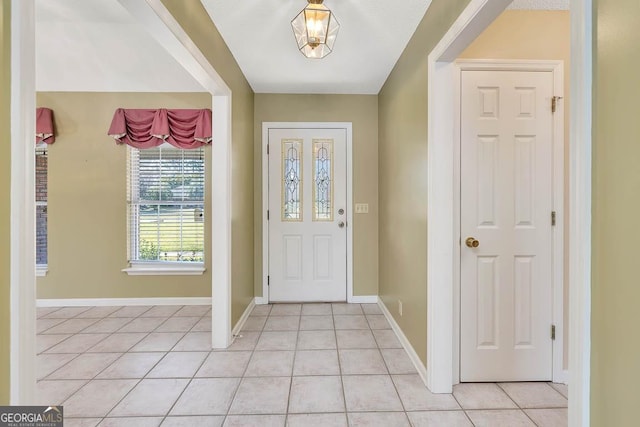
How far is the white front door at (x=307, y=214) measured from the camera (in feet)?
11.9

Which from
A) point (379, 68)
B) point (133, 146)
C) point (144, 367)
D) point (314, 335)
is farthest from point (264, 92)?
point (144, 367)

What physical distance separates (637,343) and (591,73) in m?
0.68

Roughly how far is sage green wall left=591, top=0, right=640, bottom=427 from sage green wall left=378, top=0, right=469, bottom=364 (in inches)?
38.2

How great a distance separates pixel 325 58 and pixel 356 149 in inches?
46.4

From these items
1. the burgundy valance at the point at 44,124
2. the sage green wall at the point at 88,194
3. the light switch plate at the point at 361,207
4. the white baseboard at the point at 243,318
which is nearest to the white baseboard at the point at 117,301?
the sage green wall at the point at 88,194

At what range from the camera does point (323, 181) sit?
3660 millimetres

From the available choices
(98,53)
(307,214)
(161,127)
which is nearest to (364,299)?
(307,214)

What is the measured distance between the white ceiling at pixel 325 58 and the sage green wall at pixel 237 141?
4.3 inches

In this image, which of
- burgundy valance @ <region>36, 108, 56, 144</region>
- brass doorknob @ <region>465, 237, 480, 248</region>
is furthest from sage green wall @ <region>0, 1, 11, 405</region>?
burgundy valance @ <region>36, 108, 56, 144</region>

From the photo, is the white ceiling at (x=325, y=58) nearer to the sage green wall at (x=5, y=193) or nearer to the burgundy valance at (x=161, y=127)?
the burgundy valance at (x=161, y=127)

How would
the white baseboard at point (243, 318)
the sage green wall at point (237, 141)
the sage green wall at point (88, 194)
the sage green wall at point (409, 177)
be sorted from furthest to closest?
the sage green wall at point (88, 194) → the white baseboard at point (243, 318) → the sage green wall at point (409, 177) → the sage green wall at point (237, 141)

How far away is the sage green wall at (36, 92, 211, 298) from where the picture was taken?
3.47 metres

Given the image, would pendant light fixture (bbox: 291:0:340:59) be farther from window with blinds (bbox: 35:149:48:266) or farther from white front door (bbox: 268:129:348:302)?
window with blinds (bbox: 35:149:48:266)

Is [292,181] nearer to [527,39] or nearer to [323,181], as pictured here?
[323,181]
